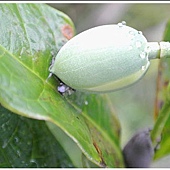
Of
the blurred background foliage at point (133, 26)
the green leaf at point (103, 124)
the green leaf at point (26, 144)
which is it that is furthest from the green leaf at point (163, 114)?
the blurred background foliage at point (133, 26)

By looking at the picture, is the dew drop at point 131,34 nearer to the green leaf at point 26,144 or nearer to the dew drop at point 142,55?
the dew drop at point 142,55

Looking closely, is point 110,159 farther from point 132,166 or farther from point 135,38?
point 135,38

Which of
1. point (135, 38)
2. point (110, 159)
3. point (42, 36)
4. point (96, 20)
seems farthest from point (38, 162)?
point (96, 20)

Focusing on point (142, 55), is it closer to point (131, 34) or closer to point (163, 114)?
point (131, 34)

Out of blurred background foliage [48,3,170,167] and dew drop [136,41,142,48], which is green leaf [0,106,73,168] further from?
blurred background foliage [48,3,170,167]

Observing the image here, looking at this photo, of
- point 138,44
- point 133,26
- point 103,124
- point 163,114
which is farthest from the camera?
point 133,26

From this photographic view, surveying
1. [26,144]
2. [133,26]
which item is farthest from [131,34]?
[133,26]
